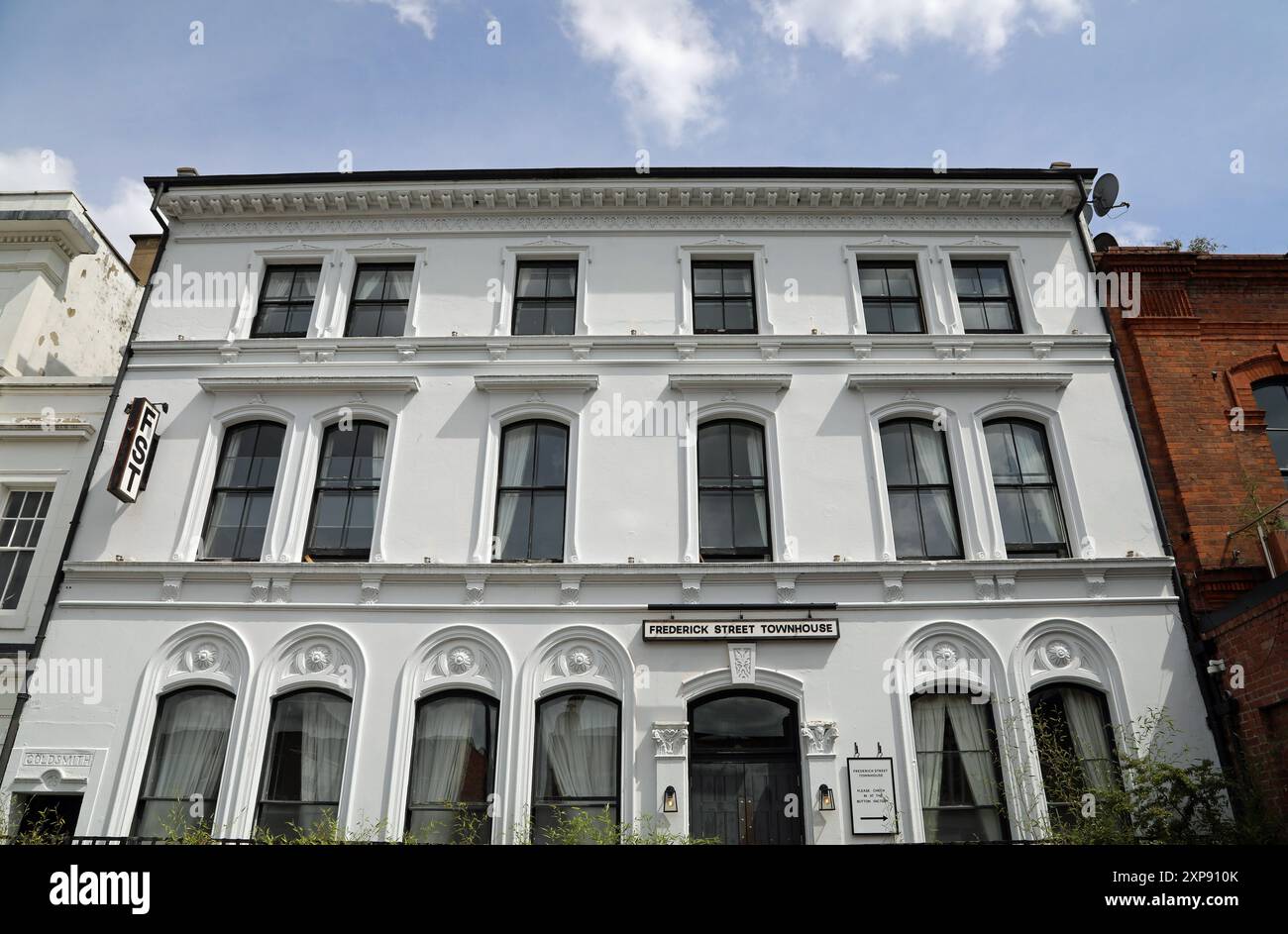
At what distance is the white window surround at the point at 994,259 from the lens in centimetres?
1423

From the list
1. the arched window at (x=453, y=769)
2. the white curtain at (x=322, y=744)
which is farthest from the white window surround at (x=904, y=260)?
the white curtain at (x=322, y=744)

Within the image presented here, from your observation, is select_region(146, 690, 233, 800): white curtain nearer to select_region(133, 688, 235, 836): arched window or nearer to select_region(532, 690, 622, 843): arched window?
select_region(133, 688, 235, 836): arched window

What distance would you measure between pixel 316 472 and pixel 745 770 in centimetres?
797

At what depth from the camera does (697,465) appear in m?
13.1

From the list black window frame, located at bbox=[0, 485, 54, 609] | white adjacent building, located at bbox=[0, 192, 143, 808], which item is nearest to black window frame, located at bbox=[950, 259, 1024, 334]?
white adjacent building, located at bbox=[0, 192, 143, 808]

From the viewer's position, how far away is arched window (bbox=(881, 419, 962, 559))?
1266 centimetres

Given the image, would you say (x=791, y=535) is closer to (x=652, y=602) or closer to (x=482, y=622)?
(x=652, y=602)

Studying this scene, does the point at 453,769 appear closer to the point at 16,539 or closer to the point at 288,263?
the point at 16,539

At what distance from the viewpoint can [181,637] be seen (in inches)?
476

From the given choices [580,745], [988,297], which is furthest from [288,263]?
[988,297]

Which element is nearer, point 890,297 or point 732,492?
point 732,492
